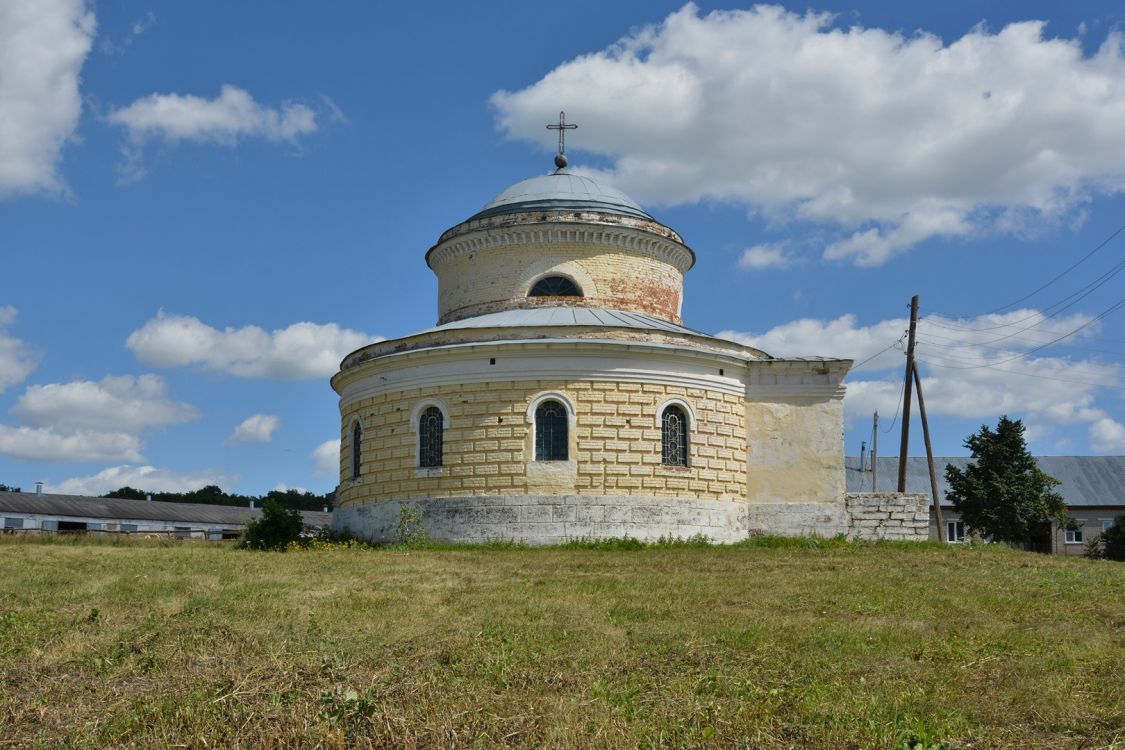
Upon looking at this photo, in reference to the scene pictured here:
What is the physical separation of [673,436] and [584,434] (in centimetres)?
215

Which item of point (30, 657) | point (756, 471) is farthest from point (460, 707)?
point (756, 471)

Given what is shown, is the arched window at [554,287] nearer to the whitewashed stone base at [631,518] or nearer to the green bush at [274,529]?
the whitewashed stone base at [631,518]

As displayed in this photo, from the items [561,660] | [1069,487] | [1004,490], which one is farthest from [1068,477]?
[561,660]

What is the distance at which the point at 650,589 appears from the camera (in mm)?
16094

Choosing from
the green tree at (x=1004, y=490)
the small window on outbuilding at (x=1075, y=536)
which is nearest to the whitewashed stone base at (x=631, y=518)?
the green tree at (x=1004, y=490)

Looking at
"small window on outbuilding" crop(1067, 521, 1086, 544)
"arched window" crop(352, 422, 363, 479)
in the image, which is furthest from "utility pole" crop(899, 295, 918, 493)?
"small window on outbuilding" crop(1067, 521, 1086, 544)

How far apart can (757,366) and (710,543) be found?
456 centimetres

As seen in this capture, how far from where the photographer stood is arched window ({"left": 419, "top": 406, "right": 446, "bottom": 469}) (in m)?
25.5

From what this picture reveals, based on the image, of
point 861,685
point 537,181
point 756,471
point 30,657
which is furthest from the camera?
point 537,181

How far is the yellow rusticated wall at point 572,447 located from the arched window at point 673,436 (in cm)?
22

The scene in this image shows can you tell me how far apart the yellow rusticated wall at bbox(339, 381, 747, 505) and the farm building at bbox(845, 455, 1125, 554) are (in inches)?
1321

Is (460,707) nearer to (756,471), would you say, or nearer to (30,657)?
(30,657)

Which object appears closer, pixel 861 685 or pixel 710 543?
pixel 861 685

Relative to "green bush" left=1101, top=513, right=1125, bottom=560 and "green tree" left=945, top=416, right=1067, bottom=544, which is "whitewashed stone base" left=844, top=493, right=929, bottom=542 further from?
"green bush" left=1101, top=513, right=1125, bottom=560
